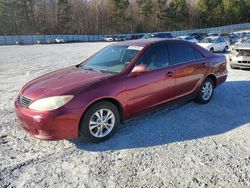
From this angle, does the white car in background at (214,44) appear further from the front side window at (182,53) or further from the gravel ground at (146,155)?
the gravel ground at (146,155)

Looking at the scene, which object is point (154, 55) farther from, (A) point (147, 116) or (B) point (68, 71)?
(B) point (68, 71)

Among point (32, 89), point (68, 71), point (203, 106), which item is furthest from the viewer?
point (203, 106)

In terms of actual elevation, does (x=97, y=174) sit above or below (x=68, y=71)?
below

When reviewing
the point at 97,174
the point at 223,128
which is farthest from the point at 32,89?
the point at 223,128

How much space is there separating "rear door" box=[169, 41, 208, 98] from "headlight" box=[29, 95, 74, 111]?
2.36 metres

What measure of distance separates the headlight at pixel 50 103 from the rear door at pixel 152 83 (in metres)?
1.10

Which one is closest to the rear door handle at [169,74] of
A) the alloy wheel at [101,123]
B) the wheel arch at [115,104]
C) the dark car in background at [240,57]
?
the wheel arch at [115,104]

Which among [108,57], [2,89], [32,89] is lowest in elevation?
[2,89]

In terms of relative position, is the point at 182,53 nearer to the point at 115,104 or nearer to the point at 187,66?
the point at 187,66

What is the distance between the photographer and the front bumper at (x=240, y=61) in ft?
32.1

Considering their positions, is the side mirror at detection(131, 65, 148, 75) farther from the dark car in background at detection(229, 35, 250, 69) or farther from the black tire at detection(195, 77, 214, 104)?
the dark car in background at detection(229, 35, 250, 69)

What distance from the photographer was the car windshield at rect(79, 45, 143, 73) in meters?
4.62

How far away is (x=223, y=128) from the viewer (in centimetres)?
473

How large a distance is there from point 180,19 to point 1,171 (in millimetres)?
76531
